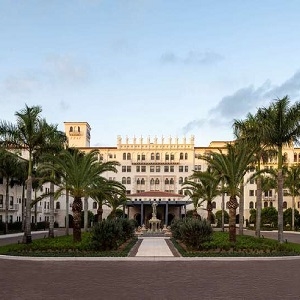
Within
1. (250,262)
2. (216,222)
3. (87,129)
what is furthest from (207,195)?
(87,129)

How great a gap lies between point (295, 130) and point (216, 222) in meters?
68.2

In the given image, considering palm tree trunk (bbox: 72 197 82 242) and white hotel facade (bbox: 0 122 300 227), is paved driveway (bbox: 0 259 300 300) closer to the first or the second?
palm tree trunk (bbox: 72 197 82 242)

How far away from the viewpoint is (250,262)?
82.7ft

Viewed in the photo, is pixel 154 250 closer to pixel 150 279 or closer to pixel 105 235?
pixel 105 235

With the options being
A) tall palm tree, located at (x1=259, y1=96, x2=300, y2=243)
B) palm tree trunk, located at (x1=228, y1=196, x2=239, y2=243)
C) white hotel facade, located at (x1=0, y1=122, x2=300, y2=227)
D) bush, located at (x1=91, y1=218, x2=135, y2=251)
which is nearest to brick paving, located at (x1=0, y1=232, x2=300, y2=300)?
bush, located at (x1=91, y1=218, x2=135, y2=251)

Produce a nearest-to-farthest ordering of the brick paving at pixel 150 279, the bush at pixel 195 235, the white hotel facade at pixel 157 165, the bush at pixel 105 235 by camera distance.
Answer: the brick paving at pixel 150 279 → the bush at pixel 105 235 → the bush at pixel 195 235 → the white hotel facade at pixel 157 165

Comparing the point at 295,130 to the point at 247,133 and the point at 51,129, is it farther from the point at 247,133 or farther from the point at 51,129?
the point at 51,129

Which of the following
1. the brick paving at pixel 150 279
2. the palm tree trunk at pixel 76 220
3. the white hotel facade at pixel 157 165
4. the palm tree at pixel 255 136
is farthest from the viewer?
the white hotel facade at pixel 157 165

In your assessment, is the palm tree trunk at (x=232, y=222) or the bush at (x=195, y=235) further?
the palm tree trunk at (x=232, y=222)

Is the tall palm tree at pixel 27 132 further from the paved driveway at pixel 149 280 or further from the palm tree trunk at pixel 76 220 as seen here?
the paved driveway at pixel 149 280

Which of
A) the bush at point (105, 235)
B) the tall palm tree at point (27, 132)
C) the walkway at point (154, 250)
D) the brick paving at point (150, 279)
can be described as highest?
the tall palm tree at point (27, 132)

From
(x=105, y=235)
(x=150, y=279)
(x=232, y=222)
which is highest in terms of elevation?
(x=232, y=222)

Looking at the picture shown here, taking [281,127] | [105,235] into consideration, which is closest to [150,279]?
[105,235]

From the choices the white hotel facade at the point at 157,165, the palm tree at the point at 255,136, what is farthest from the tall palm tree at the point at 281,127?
the white hotel facade at the point at 157,165
